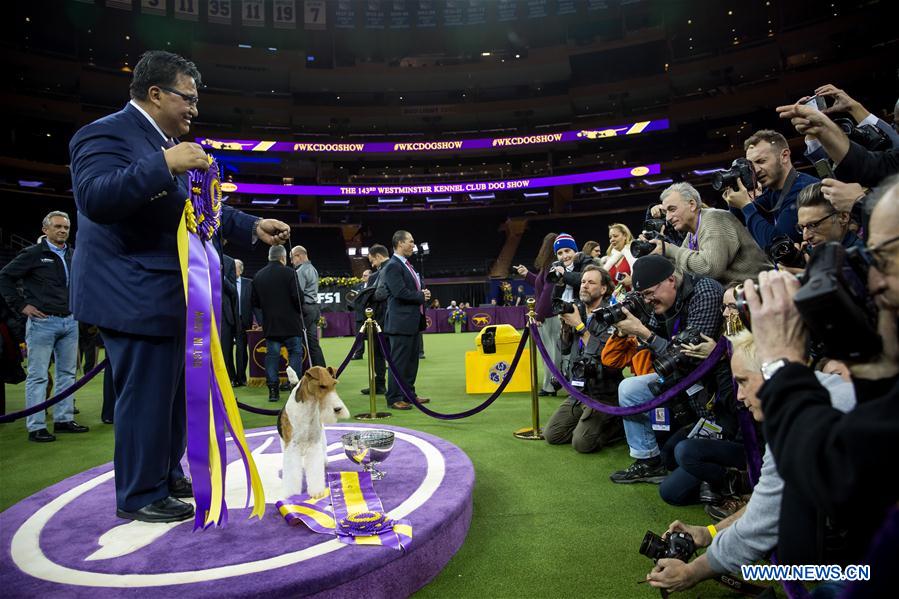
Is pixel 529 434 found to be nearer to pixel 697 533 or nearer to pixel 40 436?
pixel 697 533

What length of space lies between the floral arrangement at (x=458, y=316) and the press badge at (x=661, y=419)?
48.9 feet

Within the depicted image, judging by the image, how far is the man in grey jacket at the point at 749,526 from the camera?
1.51 metres

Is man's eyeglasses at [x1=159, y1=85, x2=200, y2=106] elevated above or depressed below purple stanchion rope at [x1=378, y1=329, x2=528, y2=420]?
above

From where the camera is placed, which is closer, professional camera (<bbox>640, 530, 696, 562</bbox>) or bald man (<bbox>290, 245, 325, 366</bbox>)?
professional camera (<bbox>640, 530, 696, 562</bbox>)

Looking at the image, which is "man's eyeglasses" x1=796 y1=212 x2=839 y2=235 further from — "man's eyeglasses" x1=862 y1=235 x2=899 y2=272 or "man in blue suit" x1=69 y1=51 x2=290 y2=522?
"man in blue suit" x1=69 y1=51 x2=290 y2=522

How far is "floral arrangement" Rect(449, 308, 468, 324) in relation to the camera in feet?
59.7

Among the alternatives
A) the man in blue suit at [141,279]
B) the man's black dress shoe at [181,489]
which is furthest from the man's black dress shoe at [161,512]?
the man's black dress shoe at [181,489]

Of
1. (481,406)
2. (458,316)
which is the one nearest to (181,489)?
(481,406)

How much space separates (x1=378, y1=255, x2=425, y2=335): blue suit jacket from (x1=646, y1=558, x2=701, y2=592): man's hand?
4.23m

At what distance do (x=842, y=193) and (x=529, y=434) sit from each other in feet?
9.63

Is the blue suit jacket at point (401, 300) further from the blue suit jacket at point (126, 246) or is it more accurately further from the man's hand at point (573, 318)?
the blue suit jacket at point (126, 246)

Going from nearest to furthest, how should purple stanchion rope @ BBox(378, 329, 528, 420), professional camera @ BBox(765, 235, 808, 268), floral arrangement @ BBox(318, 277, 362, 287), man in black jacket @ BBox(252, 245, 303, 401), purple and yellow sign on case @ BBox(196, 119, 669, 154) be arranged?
professional camera @ BBox(765, 235, 808, 268), purple stanchion rope @ BBox(378, 329, 528, 420), man in black jacket @ BBox(252, 245, 303, 401), floral arrangement @ BBox(318, 277, 362, 287), purple and yellow sign on case @ BBox(196, 119, 669, 154)

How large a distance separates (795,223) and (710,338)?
39.7 inches

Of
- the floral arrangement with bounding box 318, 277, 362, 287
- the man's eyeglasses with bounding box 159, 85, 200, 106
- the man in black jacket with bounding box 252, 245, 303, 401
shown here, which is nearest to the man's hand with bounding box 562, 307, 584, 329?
the man's eyeglasses with bounding box 159, 85, 200, 106
